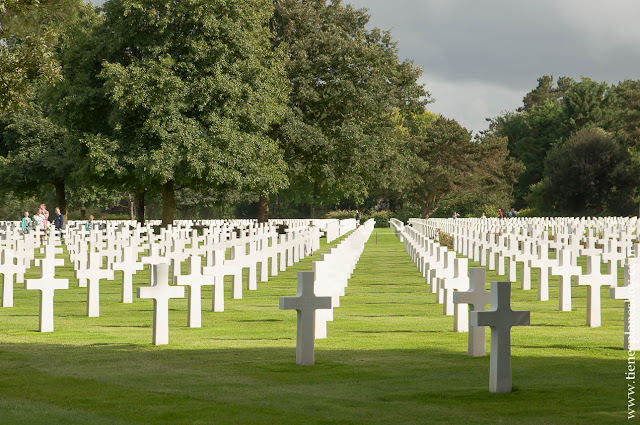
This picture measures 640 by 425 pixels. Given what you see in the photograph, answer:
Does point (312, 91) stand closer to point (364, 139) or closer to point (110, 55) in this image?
point (364, 139)

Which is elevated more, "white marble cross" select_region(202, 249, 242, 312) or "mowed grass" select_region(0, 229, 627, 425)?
"white marble cross" select_region(202, 249, 242, 312)

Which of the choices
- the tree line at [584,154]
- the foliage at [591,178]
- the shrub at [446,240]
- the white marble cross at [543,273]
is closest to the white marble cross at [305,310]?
the white marble cross at [543,273]

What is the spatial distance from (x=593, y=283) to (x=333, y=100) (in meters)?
36.3

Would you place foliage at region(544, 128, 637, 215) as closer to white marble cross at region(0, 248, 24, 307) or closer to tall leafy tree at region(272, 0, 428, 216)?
tall leafy tree at region(272, 0, 428, 216)

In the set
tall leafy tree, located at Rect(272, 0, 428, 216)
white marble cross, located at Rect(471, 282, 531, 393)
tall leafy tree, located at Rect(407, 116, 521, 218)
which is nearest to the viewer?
white marble cross, located at Rect(471, 282, 531, 393)

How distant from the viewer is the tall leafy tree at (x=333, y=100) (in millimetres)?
43969

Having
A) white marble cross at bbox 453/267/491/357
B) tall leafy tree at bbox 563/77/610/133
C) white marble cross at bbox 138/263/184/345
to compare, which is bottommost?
white marble cross at bbox 138/263/184/345

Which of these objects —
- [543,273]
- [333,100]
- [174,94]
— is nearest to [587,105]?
[333,100]

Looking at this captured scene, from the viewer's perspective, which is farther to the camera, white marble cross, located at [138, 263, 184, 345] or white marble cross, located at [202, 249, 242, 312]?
white marble cross, located at [202, 249, 242, 312]

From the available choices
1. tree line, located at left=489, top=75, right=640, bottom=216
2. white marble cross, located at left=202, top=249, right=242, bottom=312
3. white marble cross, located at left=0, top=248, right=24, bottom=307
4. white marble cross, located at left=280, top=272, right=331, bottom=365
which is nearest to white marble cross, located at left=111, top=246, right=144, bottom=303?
white marble cross, located at left=202, top=249, right=242, bottom=312

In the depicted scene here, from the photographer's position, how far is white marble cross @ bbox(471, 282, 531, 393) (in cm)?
624

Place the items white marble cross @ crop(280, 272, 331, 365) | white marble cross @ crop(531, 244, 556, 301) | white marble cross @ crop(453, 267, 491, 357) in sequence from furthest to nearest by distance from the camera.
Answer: white marble cross @ crop(531, 244, 556, 301)
white marble cross @ crop(453, 267, 491, 357)
white marble cross @ crop(280, 272, 331, 365)

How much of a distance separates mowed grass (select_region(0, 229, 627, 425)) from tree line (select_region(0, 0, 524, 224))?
16.8 meters

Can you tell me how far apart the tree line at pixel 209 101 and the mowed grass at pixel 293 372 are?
55.0 ft
